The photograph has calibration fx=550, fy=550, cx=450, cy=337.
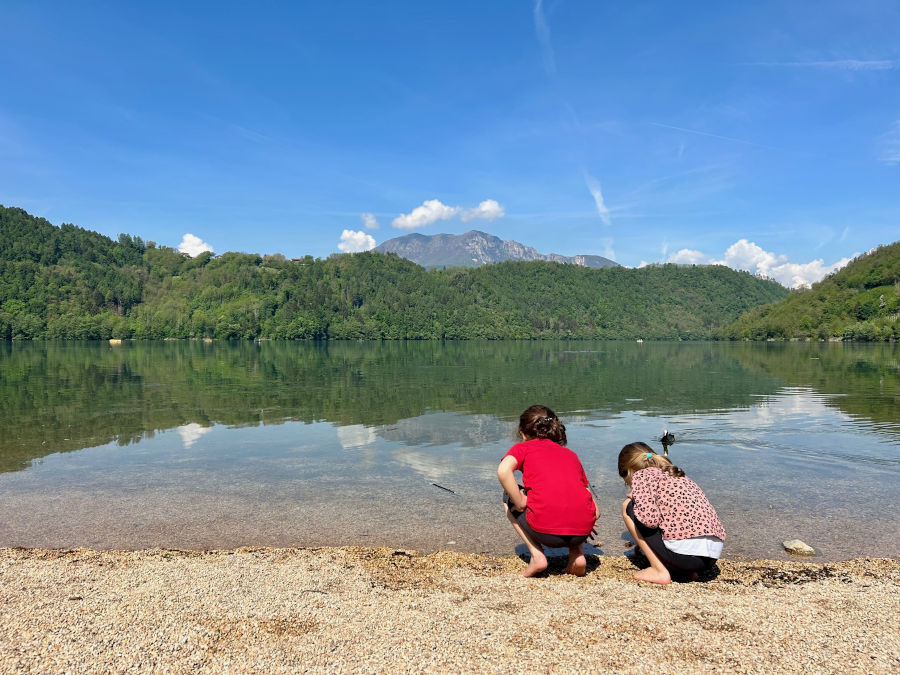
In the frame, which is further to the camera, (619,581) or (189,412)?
(189,412)

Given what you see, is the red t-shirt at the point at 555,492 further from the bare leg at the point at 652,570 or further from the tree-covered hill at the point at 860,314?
the tree-covered hill at the point at 860,314

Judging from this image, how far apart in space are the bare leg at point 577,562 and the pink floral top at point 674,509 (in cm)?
89

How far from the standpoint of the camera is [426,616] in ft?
19.0

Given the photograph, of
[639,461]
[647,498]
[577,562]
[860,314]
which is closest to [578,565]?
[577,562]

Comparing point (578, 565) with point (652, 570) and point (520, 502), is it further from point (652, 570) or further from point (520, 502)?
point (520, 502)

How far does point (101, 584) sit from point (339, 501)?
15.9 ft

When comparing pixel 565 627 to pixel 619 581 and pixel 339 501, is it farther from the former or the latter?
pixel 339 501

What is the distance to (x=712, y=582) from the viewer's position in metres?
6.85

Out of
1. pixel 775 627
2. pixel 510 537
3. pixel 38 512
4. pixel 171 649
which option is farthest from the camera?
pixel 38 512

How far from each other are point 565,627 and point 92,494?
1048cm

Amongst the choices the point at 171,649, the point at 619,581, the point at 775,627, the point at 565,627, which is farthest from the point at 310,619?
the point at 775,627

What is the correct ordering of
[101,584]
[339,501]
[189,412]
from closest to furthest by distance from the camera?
[101,584]
[339,501]
[189,412]

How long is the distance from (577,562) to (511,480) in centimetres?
137

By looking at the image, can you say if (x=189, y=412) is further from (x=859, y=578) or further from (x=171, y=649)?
(x=859, y=578)
